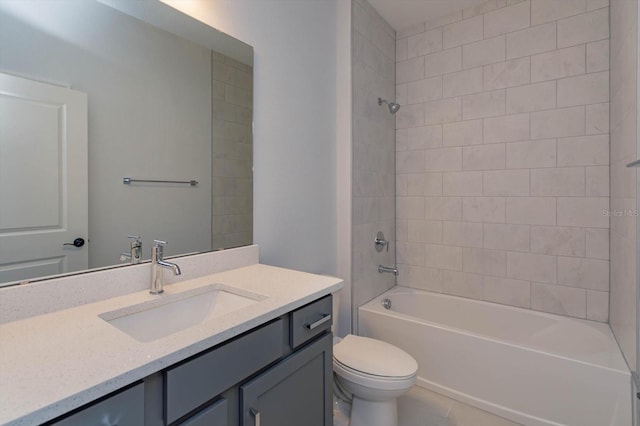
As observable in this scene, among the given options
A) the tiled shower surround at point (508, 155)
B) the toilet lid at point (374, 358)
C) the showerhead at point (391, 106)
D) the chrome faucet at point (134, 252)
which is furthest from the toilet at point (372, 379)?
Result: the showerhead at point (391, 106)

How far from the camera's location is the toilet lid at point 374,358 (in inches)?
62.1

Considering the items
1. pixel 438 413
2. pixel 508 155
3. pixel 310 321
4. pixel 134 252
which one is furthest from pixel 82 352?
pixel 508 155

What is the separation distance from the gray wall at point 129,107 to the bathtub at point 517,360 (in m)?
1.53

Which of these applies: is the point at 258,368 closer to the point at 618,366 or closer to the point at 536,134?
the point at 618,366

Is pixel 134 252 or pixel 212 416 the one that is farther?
pixel 134 252

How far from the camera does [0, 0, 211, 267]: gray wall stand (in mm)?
1017

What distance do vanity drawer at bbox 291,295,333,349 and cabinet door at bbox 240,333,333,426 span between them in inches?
1.5

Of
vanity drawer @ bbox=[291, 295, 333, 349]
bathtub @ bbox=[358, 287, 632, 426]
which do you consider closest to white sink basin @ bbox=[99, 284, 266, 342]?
vanity drawer @ bbox=[291, 295, 333, 349]

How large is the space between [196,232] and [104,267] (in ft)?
1.26

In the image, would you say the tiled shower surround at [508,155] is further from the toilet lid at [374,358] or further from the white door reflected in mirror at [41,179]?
the white door reflected in mirror at [41,179]

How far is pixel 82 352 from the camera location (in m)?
0.72

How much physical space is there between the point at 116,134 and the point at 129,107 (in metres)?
0.12

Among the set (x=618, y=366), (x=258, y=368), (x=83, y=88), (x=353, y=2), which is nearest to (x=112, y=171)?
(x=83, y=88)

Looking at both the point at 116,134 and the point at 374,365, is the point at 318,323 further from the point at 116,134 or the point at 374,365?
the point at 116,134
